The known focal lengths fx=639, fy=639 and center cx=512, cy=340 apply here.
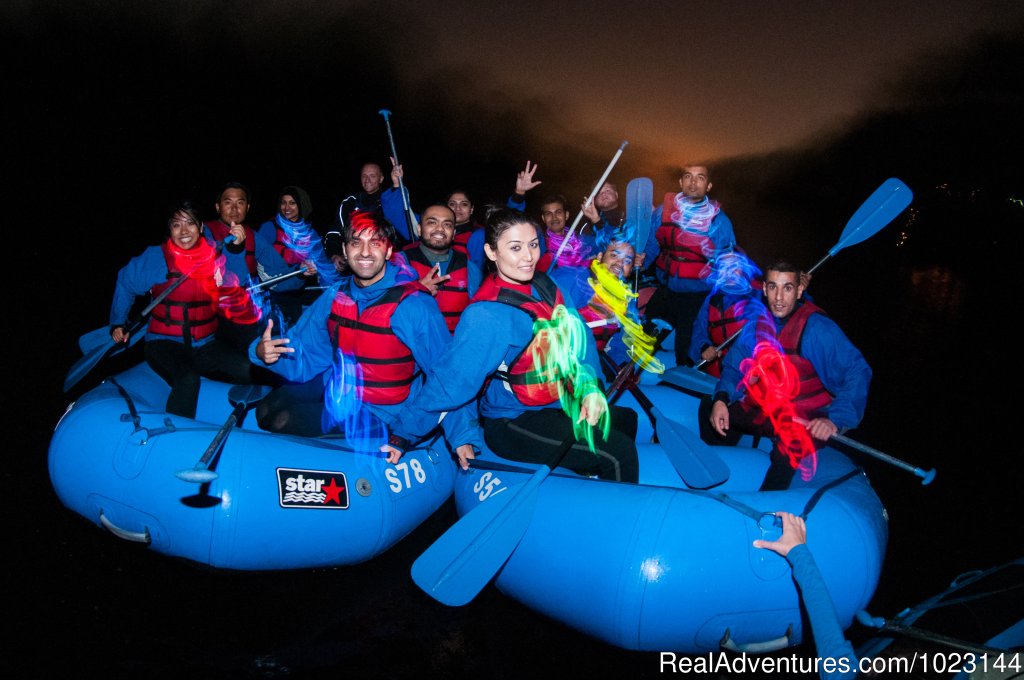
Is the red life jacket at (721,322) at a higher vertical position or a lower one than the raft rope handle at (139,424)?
higher

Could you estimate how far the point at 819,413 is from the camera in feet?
10.8

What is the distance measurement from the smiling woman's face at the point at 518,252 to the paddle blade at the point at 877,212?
243 cm

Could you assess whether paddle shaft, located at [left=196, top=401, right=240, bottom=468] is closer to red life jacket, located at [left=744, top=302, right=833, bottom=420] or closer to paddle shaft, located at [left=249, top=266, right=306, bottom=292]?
paddle shaft, located at [left=249, top=266, right=306, bottom=292]

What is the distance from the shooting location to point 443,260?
169 inches

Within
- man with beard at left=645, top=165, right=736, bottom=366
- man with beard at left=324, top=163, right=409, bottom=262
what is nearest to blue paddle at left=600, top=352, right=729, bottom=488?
man with beard at left=645, top=165, right=736, bottom=366

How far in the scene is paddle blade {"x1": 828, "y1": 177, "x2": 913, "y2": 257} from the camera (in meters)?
4.07

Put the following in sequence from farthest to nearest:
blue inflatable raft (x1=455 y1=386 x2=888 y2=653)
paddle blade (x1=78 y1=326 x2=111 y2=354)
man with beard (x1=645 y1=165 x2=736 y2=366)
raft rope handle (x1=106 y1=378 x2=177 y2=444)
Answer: man with beard (x1=645 y1=165 x2=736 y2=366) < paddle blade (x1=78 y1=326 x2=111 y2=354) < raft rope handle (x1=106 y1=378 x2=177 y2=444) < blue inflatable raft (x1=455 y1=386 x2=888 y2=653)

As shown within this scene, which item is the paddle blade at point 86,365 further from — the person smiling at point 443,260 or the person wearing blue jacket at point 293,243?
the person smiling at point 443,260

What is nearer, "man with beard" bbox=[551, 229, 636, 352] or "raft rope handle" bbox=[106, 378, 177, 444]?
"raft rope handle" bbox=[106, 378, 177, 444]

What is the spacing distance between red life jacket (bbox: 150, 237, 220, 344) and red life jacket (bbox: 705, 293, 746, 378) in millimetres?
3161

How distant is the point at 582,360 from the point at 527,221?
63 centimetres

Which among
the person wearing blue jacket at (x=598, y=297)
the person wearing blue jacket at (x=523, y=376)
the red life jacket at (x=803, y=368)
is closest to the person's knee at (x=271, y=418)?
the person wearing blue jacket at (x=523, y=376)

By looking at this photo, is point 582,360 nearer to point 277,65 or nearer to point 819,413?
point 819,413

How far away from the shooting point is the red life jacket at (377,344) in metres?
2.89
